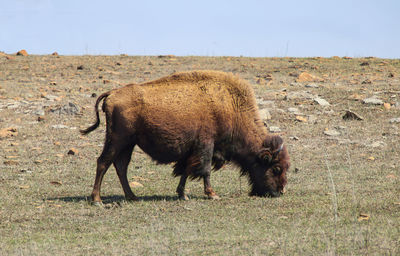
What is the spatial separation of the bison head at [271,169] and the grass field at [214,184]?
27 cm

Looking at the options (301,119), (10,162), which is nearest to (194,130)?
(10,162)

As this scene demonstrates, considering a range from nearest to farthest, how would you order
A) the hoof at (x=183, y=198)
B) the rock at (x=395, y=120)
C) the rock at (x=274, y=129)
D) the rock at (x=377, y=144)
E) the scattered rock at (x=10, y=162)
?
the hoof at (x=183, y=198)
the scattered rock at (x=10, y=162)
the rock at (x=377, y=144)
the rock at (x=274, y=129)
the rock at (x=395, y=120)

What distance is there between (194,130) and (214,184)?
1.73 meters

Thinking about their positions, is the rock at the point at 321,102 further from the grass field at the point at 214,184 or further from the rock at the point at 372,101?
the rock at the point at 372,101

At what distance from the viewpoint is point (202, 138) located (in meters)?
8.20

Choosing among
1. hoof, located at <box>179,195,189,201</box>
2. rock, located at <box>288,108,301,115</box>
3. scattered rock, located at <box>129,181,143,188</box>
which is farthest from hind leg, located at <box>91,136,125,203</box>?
rock, located at <box>288,108,301,115</box>

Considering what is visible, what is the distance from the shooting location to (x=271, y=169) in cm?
862

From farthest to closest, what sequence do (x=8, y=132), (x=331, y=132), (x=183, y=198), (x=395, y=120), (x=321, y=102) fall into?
(x=321, y=102) → (x=395, y=120) → (x=8, y=132) → (x=331, y=132) → (x=183, y=198)

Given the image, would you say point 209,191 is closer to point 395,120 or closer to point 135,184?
point 135,184

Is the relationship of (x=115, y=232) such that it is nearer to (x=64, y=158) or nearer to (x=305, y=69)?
(x=64, y=158)

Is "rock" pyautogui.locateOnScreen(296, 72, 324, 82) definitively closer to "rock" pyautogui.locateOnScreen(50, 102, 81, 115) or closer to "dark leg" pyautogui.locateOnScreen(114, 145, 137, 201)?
"rock" pyautogui.locateOnScreen(50, 102, 81, 115)

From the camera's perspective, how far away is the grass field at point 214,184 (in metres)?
5.87

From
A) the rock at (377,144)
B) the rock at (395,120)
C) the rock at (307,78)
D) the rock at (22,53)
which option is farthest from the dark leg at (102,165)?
the rock at (22,53)

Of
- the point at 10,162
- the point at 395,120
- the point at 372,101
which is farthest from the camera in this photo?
the point at 372,101
